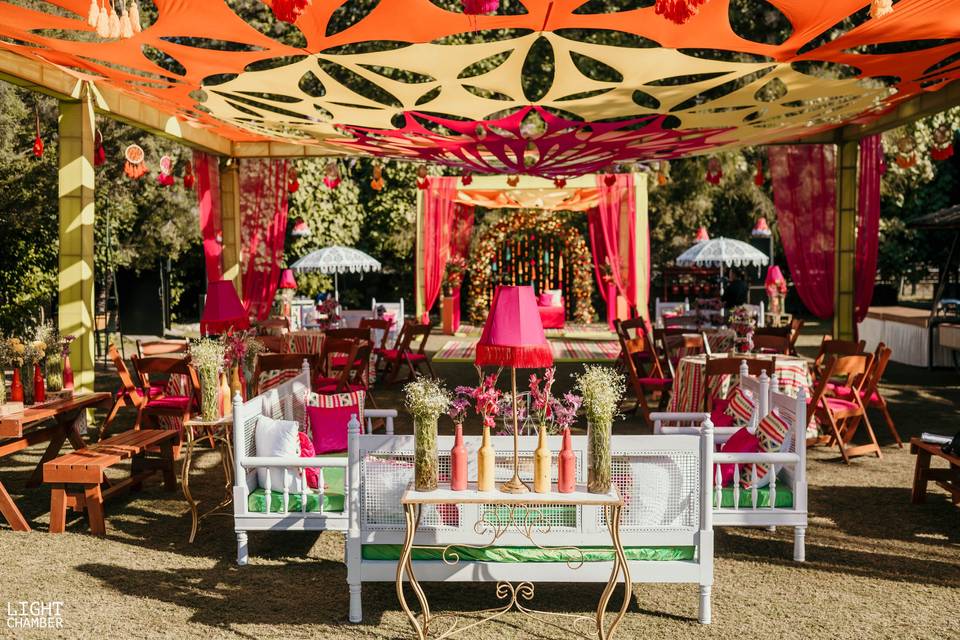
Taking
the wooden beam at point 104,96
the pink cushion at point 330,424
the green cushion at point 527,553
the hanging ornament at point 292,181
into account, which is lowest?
the green cushion at point 527,553

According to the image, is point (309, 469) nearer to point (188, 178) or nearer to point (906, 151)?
point (906, 151)

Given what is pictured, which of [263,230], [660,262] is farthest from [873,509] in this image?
[660,262]

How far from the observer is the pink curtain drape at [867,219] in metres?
10.1

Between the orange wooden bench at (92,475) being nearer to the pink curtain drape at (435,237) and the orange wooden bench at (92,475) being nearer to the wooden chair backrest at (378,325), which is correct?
the wooden chair backrest at (378,325)

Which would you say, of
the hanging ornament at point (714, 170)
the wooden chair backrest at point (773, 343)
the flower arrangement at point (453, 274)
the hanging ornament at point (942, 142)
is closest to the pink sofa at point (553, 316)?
the flower arrangement at point (453, 274)

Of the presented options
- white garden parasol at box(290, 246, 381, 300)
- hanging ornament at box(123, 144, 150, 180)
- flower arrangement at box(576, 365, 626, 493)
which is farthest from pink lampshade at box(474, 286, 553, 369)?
white garden parasol at box(290, 246, 381, 300)

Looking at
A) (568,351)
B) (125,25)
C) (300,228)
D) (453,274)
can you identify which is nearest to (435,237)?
(453,274)

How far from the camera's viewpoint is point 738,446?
4762mm

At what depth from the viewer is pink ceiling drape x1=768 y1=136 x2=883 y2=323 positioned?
10797mm

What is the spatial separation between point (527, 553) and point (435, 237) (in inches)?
515

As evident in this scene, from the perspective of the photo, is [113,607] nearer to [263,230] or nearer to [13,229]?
[263,230]

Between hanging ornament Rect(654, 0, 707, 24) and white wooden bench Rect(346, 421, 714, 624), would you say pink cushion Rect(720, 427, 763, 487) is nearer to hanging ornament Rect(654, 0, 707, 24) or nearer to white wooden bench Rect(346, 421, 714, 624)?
white wooden bench Rect(346, 421, 714, 624)

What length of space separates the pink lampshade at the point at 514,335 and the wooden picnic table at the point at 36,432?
3338 mm

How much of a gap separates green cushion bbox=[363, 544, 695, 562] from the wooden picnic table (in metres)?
2.64
